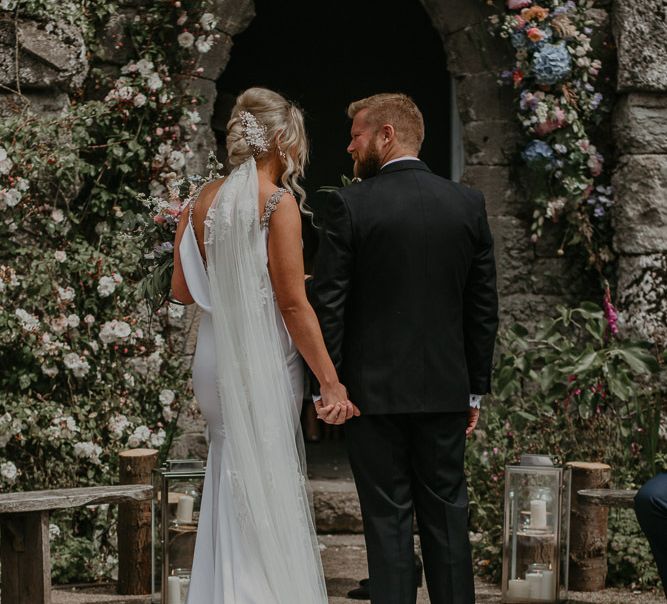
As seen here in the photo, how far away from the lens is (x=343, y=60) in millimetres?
8828

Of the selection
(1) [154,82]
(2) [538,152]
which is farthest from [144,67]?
(2) [538,152]

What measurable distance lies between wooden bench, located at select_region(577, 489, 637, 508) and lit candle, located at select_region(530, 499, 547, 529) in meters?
0.21

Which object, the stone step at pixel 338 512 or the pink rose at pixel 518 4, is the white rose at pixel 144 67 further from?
the stone step at pixel 338 512

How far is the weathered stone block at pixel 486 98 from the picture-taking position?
612 cm

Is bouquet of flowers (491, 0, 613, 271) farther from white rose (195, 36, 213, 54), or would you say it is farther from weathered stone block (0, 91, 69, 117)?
weathered stone block (0, 91, 69, 117)

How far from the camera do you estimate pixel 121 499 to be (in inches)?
160

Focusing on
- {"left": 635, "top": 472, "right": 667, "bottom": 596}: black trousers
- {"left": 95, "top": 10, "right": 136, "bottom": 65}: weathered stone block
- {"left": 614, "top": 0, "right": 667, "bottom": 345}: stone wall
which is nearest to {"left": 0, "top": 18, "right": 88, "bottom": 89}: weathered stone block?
{"left": 95, "top": 10, "right": 136, "bottom": 65}: weathered stone block

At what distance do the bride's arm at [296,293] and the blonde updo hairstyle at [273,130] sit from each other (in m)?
0.11

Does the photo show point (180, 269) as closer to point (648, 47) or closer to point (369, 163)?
point (369, 163)

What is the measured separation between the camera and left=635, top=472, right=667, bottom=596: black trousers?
142 inches

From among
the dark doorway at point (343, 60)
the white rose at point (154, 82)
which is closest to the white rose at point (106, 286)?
the white rose at point (154, 82)

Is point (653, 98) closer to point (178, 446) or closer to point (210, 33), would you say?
point (210, 33)

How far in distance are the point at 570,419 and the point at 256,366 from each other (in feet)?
7.82

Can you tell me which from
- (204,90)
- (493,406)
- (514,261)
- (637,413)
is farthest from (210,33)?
(637,413)
